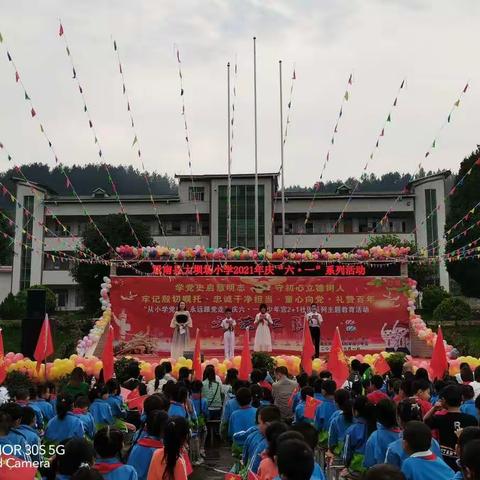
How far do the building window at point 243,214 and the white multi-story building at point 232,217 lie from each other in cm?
6

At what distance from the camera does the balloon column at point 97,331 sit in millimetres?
14359

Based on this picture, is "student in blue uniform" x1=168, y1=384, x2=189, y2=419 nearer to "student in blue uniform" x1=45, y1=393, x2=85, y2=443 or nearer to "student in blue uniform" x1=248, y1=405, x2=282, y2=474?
"student in blue uniform" x1=45, y1=393, x2=85, y2=443

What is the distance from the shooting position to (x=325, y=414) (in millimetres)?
5484

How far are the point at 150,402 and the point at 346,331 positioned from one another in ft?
40.4

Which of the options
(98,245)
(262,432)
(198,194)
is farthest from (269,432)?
(198,194)

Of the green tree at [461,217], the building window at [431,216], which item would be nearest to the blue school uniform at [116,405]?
the green tree at [461,217]

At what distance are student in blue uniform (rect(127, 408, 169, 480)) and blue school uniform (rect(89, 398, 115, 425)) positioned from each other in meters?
1.96

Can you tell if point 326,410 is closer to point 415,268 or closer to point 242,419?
point 242,419

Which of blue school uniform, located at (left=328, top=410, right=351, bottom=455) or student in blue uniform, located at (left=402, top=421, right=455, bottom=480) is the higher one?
student in blue uniform, located at (left=402, top=421, right=455, bottom=480)

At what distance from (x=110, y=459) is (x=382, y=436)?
6.03 ft

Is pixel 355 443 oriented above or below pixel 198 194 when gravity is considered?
below

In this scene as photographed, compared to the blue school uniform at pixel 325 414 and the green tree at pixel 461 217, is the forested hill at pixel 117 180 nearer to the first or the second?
the green tree at pixel 461 217

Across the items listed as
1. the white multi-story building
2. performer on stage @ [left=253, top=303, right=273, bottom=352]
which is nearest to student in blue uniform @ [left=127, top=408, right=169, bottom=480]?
performer on stage @ [left=253, top=303, right=273, bottom=352]

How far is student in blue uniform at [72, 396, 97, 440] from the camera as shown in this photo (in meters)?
4.91
